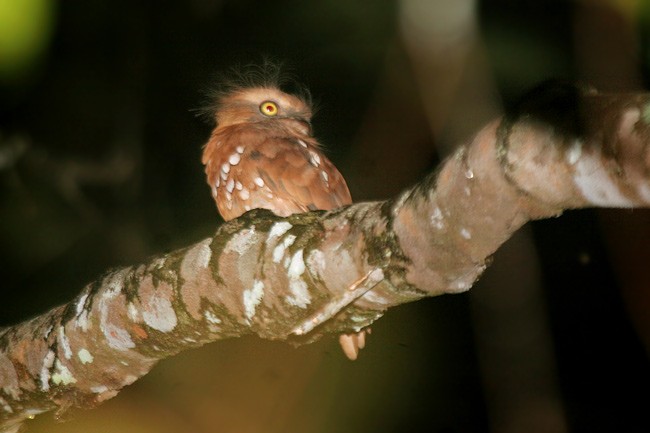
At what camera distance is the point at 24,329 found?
2.02m

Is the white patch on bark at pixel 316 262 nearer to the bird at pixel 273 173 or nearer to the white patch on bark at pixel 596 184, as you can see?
the white patch on bark at pixel 596 184

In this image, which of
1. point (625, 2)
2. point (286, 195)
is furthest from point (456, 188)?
point (286, 195)

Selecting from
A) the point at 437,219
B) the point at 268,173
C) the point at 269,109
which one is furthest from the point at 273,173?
the point at 437,219

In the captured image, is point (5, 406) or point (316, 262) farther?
point (5, 406)

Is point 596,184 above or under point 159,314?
above

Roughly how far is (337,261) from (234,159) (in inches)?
52.9

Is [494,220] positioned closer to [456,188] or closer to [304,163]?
[456,188]

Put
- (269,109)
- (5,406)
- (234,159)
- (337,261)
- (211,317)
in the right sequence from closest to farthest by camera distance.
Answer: (337,261) < (211,317) < (5,406) < (234,159) < (269,109)

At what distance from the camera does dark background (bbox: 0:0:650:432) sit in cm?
360

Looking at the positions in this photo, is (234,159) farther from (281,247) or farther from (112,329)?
(281,247)

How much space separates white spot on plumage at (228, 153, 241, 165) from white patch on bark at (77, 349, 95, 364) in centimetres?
103

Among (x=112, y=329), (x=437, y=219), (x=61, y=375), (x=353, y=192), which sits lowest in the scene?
(x=353, y=192)

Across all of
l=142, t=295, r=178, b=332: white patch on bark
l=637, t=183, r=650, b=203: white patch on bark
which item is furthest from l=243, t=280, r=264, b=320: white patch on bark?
l=637, t=183, r=650, b=203: white patch on bark

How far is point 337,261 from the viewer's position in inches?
54.2
